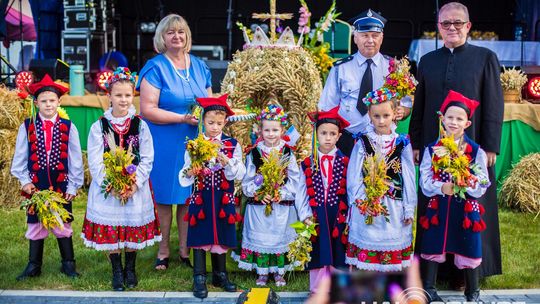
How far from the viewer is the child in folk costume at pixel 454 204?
14.2ft

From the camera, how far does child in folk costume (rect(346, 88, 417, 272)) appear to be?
4500mm

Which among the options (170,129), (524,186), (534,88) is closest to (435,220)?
(170,129)

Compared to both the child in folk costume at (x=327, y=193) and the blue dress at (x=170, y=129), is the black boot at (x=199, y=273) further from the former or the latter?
the child in folk costume at (x=327, y=193)

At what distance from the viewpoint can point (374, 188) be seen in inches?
174

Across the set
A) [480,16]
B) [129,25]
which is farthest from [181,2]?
[480,16]

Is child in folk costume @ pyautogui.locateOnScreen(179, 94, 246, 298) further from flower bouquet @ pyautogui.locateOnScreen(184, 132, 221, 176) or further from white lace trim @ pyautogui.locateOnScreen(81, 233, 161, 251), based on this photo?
white lace trim @ pyautogui.locateOnScreen(81, 233, 161, 251)

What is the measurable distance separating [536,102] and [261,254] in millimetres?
4652

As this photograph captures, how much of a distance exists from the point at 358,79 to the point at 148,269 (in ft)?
7.20

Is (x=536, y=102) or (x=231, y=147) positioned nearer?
(x=231, y=147)

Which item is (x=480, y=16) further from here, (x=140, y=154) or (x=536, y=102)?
(x=140, y=154)

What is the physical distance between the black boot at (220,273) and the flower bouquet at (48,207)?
3.60 ft

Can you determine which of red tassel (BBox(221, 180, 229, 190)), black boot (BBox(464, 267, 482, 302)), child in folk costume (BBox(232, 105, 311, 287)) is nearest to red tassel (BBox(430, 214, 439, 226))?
black boot (BBox(464, 267, 482, 302))

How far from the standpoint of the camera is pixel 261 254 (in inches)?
195

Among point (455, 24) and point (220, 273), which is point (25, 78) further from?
point (455, 24)
